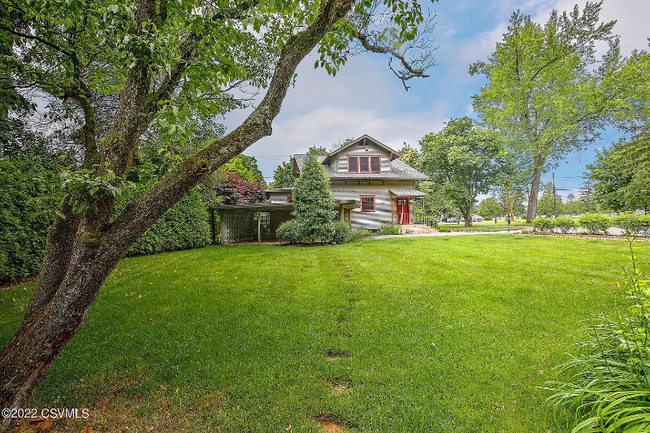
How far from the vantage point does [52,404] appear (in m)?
2.30

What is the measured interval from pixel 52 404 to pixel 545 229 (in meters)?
20.3

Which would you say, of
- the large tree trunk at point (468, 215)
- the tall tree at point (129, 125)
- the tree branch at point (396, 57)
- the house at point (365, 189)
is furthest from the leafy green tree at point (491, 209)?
the tall tree at point (129, 125)

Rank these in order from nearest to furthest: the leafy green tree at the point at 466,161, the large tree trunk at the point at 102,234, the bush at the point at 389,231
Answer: the large tree trunk at the point at 102,234
the bush at the point at 389,231
the leafy green tree at the point at 466,161

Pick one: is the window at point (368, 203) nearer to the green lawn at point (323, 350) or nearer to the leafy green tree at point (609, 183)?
the green lawn at point (323, 350)

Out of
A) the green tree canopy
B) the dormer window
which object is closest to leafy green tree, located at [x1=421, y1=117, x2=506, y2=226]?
the dormer window

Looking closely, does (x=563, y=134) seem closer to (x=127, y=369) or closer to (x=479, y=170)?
(x=479, y=170)

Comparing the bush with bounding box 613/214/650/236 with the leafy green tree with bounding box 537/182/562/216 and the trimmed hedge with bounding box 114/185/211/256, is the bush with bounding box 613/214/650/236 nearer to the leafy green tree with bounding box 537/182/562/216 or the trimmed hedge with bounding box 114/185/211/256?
the trimmed hedge with bounding box 114/185/211/256

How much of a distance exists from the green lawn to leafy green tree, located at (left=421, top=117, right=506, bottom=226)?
55.5 ft

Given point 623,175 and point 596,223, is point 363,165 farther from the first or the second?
point 623,175

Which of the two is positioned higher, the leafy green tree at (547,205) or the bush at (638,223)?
the leafy green tree at (547,205)

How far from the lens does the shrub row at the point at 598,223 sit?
12122mm

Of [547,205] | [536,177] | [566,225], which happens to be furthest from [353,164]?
[547,205]

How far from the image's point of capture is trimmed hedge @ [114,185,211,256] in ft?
33.3

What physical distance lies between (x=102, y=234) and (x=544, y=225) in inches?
773
